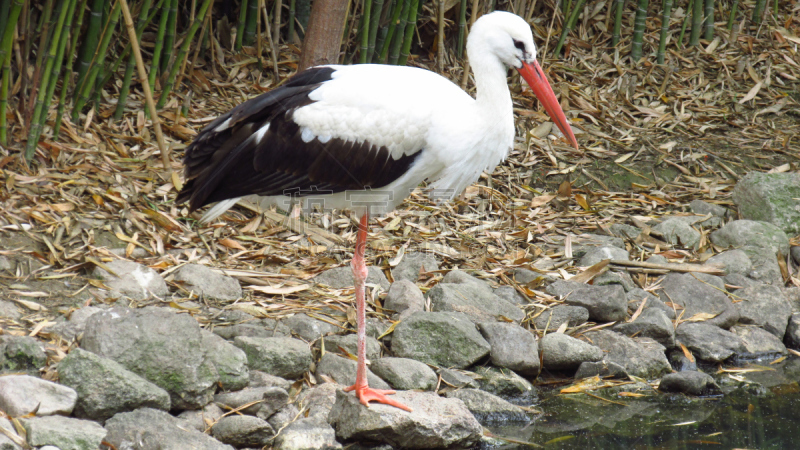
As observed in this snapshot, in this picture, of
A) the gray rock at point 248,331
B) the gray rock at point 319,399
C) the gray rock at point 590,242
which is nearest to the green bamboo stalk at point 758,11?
the gray rock at point 590,242

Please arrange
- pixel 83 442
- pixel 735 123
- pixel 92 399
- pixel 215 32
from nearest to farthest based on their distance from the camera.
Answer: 1. pixel 83 442
2. pixel 92 399
3. pixel 215 32
4. pixel 735 123

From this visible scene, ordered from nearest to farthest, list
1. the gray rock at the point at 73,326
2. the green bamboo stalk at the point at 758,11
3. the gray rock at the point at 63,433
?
the gray rock at the point at 63,433, the gray rock at the point at 73,326, the green bamboo stalk at the point at 758,11

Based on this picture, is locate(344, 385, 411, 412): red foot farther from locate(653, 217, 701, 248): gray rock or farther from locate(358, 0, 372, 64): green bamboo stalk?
locate(358, 0, 372, 64): green bamboo stalk

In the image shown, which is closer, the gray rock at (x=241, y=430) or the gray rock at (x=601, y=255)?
the gray rock at (x=241, y=430)

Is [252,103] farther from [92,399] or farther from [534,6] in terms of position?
[534,6]

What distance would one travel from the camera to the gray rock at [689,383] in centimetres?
416

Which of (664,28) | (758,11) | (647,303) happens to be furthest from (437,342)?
(758,11)

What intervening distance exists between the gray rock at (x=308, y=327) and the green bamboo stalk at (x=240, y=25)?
292 centimetres

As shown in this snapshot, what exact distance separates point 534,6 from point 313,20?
2.53 meters

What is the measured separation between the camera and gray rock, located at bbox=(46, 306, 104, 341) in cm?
371

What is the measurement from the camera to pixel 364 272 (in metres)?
4.10

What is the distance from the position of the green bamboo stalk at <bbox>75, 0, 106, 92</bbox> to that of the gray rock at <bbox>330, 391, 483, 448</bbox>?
10.0 ft

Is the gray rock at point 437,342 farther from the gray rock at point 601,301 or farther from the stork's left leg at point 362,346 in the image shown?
the gray rock at point 601,301

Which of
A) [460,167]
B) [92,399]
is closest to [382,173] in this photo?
[460,167]
